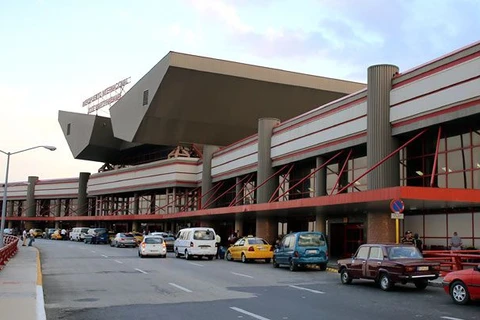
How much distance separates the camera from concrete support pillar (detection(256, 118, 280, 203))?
42.9 meters

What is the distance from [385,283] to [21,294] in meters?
10.5

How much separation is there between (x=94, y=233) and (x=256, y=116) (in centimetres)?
2292

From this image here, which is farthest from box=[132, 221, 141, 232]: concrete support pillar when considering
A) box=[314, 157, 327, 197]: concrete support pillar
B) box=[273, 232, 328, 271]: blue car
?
box=[273, 232, 328, 271]: blue car

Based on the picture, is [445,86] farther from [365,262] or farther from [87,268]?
[87,268]

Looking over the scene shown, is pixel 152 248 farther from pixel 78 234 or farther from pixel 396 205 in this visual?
pixel 78 234

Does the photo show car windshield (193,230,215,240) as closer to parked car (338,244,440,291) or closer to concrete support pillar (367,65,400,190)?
concrete support pillar (367,65,400,190)

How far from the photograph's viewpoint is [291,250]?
82.0ft

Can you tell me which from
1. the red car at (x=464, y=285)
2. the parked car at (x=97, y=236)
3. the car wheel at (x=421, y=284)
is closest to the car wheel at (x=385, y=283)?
the car wheel at (x=421, y=284)

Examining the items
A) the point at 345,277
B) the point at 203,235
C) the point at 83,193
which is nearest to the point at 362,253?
the point at 345,277

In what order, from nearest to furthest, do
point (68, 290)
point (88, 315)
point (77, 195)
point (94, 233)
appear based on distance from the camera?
point (88, 315), point (68, 290), point (94, 233), point (77, 195)

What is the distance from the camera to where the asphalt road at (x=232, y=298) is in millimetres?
12211

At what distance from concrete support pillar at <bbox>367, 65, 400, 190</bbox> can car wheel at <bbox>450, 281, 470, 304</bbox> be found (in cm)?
1526

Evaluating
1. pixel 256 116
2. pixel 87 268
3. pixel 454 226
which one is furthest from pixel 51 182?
pixel 454 226

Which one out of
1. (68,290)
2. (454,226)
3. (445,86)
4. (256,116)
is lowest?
(68,290)
